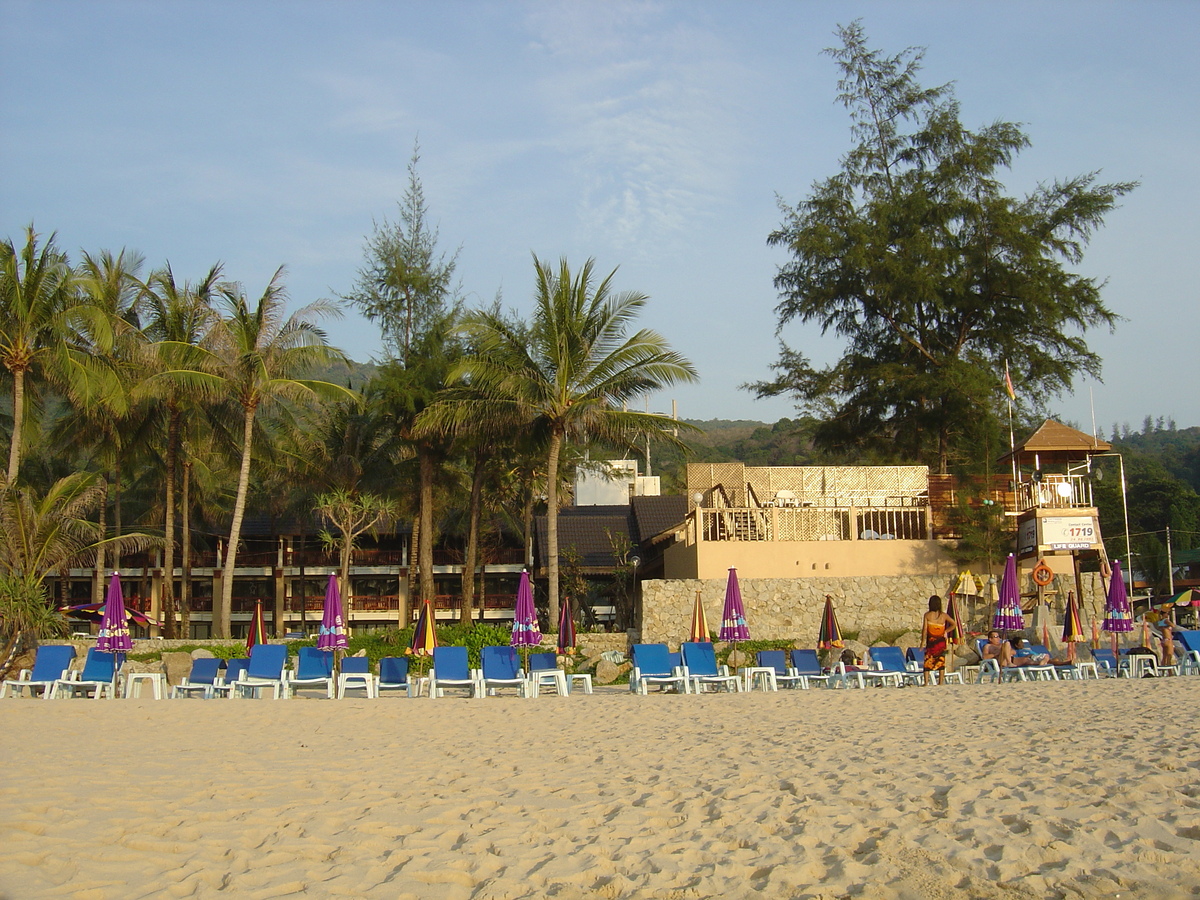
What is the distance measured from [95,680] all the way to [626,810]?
11932mm

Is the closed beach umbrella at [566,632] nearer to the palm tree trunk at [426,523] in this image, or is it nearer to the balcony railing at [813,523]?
the balcony railing at [813,523]

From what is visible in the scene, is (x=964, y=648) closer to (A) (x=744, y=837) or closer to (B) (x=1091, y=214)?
(B) (x=1091, y=214)

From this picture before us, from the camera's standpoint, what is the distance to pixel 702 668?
1438 cm

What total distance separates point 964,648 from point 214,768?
601 inches

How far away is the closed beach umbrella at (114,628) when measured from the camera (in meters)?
15.9

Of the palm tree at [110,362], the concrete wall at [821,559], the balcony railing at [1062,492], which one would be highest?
the palm tree at [110,362]

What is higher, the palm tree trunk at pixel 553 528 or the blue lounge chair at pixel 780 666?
the palm tree trunk at pixel 553 528

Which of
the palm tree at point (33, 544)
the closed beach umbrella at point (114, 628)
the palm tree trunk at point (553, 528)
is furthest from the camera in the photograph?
the palm tree trunk at point (553, 528)

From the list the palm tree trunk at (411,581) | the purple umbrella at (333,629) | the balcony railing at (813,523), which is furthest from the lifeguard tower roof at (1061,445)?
the palm tree trunk at (411,581)

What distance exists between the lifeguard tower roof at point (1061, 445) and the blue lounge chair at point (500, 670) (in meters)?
12.3

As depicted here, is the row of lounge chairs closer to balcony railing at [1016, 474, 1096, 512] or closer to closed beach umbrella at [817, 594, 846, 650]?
closed beach umbrella at [817, 594, 846, 650]

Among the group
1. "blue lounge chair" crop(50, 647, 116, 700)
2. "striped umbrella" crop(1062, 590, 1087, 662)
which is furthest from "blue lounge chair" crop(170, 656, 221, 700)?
"striped umbrella" crop(1062, 590, 1087, 662)

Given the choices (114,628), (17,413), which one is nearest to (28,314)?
(17,413)

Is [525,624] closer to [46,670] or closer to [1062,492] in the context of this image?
[46,670]
